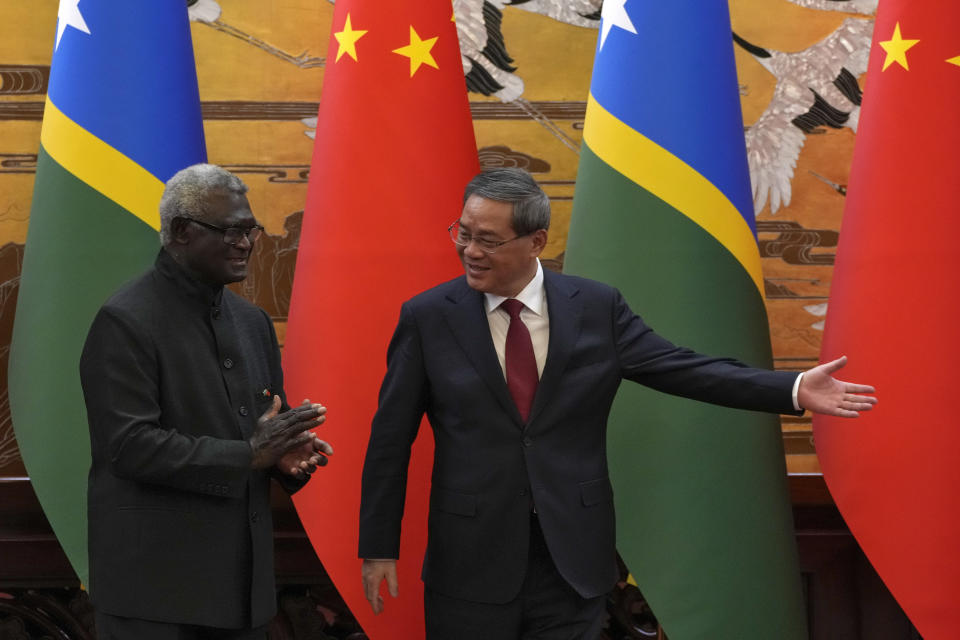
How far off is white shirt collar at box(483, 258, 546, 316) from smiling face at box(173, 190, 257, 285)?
1.51 feet

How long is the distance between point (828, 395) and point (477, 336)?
0.64 m

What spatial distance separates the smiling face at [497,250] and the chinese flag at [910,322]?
3.18 feet

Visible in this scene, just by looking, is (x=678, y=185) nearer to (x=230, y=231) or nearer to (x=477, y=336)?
(x=477, y=336)

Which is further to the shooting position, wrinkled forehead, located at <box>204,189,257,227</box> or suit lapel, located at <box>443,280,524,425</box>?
suit lapel, located at <box>443,280,524,425</box>

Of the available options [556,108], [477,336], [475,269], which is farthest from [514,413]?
[556,108]

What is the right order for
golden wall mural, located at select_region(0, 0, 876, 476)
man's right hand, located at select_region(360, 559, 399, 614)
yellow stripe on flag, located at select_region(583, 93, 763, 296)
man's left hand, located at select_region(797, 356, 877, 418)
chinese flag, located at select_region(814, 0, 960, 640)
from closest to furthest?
man's left hand, located at select_region(797, 356, 877, 418)
man's right hand, located at select_region(360, 559, 399, 614)
chinese flag, located at select_region(814, 0, 960, 640)
yellow stripe on flag, located at select_region(583, 93, 763, 296)
golden wall mural, located at select_region(0, 0, 876, 476)

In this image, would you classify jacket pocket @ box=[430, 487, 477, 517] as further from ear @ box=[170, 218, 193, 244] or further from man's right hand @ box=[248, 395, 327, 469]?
ear @ box=[170, 218, 193, 244]

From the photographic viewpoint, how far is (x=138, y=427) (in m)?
1.47

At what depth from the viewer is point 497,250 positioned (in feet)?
5.70

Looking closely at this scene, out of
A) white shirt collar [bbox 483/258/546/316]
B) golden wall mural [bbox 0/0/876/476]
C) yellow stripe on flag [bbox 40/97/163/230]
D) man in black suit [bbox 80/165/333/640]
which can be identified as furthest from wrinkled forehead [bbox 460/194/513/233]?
golden wall mural [bbox 0/0/876/476]

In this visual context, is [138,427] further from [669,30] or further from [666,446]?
[669,30]

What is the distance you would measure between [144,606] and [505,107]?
77.3 inches

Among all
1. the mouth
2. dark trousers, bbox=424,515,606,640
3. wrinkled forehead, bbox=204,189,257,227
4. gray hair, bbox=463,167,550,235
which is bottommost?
dark trousers, bbox=424,515,606,640

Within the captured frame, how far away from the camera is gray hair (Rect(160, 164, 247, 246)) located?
5.11 feet
